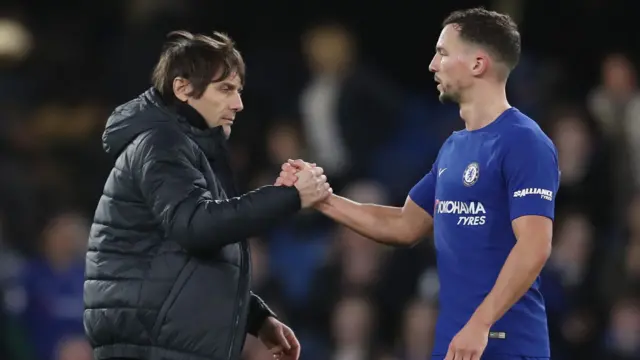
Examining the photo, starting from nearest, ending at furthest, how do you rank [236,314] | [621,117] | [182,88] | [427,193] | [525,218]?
[525,218] → [236,314] → [182,88] → [427,193] → [621,117]

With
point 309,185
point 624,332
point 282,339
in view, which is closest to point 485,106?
point 309,185

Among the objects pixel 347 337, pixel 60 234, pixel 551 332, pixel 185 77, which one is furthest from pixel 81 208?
pixel 185 77

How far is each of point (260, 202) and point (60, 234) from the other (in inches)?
191

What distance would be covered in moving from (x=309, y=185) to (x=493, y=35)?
34.3 inches

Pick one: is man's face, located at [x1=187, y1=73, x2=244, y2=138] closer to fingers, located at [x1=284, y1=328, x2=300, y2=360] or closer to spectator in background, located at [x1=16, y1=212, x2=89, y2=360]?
fingers, located at [x1=284, y1=328, x2=300, y2=360]

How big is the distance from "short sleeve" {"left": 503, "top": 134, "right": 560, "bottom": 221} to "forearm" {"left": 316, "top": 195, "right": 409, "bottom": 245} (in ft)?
2.60

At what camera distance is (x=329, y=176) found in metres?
9.21

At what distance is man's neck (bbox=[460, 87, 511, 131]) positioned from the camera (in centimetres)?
484

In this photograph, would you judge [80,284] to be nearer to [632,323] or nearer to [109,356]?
[632,323]

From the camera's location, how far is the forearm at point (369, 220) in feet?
17.4

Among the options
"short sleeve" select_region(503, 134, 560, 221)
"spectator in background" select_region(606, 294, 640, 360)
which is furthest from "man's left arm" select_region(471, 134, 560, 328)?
"spectator in background" select_region(606, 294, 640, 360)

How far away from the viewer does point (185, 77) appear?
4.70 meters

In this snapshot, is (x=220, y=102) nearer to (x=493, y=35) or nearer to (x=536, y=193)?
(x=493, y=35)

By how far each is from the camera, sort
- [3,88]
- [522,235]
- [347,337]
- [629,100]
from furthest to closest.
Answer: [3,88] < [629,100] < [347,337] < [522,235]
